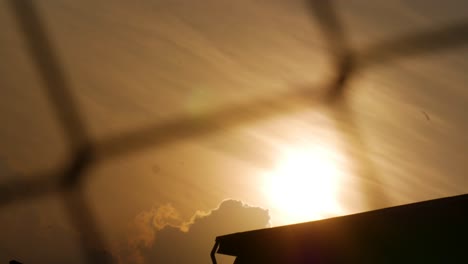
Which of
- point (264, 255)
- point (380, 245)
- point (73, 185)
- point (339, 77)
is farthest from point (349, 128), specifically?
point (73, 185)

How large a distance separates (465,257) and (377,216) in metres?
1.30

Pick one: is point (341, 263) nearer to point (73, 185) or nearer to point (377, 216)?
point (377, 216)

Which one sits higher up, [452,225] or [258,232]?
[452,225]

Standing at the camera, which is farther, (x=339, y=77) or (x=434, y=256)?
(x=434, y=256)

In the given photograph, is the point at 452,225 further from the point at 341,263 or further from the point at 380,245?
the point at 341,263

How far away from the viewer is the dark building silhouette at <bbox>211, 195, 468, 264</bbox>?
25.9ft

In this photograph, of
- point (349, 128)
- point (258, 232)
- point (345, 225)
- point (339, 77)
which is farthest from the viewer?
point (258, 232)

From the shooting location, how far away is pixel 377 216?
7.97m

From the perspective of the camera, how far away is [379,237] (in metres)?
8.26

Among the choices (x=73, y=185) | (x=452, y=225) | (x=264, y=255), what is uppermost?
(x=452, y=225)

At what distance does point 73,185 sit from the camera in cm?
768

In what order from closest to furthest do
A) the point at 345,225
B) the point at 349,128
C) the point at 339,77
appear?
the point at 339,77 < the point at 349,128 < the point at 345,225

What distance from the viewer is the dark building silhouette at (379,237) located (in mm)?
7898

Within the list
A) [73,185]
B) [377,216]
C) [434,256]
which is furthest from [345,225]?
[73,185]
